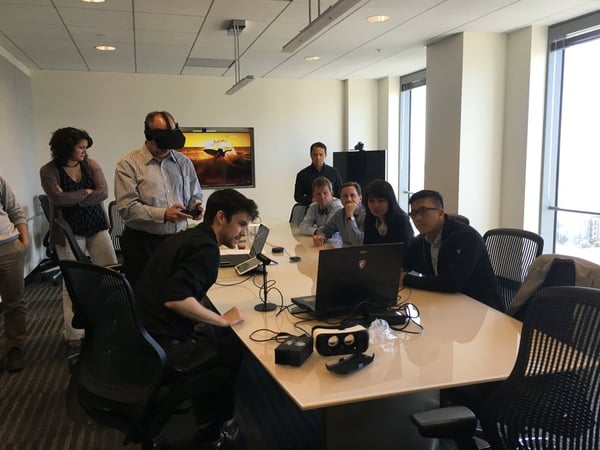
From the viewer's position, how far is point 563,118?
4746 millimetres

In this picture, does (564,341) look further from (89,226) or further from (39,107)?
(39,107)

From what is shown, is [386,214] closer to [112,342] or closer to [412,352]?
[412,352]

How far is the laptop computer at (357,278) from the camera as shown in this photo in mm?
1919

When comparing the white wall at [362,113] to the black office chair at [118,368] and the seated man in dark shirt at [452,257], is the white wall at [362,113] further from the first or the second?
the black office chair at [118,368]

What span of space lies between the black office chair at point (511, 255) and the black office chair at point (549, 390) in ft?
4.25

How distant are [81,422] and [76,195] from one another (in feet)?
5.91

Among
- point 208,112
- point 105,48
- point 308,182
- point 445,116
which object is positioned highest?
point 105,48

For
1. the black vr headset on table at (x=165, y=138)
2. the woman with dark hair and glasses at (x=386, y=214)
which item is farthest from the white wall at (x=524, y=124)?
the black vr headset on table at (x=165, y=138)

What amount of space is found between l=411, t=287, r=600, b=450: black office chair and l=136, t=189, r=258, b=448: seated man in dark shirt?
2.88ft

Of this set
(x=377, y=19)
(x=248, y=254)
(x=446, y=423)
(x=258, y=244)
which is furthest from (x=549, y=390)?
(x=377, y=19)

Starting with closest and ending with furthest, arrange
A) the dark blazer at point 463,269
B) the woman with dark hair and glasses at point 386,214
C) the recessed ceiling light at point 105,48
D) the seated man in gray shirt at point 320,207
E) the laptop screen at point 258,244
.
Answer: the dark blazer at point 463,269 < the laptop screen at point 258,244 < the woman with dark hair and glasses at point 386,214 < the seated man in gray shirt at point 320,207 < the recessed ceiling light at point 105,48

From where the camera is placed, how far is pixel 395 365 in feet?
5.24

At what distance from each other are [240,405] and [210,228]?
1294mm

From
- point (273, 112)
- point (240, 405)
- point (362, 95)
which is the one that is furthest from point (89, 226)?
point (362, 95)
